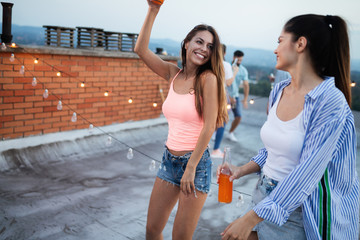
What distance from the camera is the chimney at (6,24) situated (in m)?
4.43

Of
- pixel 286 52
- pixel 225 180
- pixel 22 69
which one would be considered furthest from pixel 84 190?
pixel 286 52

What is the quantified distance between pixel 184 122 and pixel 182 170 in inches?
10.6

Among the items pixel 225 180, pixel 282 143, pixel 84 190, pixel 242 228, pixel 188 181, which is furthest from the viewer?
pixel 84 190

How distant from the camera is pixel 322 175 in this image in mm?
1242

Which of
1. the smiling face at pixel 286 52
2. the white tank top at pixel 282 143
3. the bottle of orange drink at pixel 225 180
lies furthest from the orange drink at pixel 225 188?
the smiling face at pixel 286 52

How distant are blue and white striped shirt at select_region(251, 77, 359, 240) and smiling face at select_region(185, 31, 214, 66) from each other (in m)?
0.94

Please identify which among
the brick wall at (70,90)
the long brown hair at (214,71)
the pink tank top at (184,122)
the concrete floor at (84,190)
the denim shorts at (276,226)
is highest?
the long brown hair at (214,71)

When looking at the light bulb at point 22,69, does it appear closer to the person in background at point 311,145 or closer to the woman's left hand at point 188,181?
the woman's left hand at point 188,181

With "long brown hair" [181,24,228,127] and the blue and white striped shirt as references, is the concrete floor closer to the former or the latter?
"long brown hair" [181,24,228,127]

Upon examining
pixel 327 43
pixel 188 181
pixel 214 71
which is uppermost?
pixel 327 43

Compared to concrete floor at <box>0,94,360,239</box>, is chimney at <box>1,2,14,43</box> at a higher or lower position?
higher

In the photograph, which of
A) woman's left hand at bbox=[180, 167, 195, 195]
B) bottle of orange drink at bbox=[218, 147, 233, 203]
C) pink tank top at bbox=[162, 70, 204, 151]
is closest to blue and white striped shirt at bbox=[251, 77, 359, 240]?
bottle of orange drink at bbox=[218, 147, 233, 203]

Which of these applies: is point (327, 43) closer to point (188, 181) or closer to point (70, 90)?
point (188, 181)

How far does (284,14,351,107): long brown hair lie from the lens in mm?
1297
